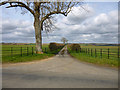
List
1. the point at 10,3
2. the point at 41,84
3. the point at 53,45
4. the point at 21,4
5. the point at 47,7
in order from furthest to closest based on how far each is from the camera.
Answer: the point at 53,45 < the point at 47,7 < the point at 21,4 < the point at 10,3 < the point at 41,84

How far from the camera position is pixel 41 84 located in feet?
13.1

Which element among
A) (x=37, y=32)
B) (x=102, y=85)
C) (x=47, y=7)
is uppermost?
(x=47, y=7)

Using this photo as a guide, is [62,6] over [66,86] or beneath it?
over

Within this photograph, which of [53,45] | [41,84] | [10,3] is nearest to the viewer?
[41,84]

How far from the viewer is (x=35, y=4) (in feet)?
51.6

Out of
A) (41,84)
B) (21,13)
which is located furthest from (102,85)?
(21,13)

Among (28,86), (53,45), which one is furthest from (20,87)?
(53,45)

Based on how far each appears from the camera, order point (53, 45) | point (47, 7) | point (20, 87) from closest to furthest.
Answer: point (20, 87), point (47, 7), point (53, 45)

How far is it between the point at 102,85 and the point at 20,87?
361cm

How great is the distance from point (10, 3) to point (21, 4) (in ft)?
5.59

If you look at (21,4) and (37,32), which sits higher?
(21,4)

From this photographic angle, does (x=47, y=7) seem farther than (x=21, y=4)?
Yes

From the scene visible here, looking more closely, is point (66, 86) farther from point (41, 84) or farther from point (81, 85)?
point (41, 84)

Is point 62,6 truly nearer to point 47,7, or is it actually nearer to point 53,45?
point 47,7
